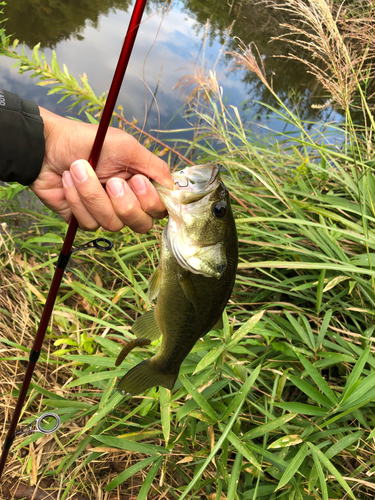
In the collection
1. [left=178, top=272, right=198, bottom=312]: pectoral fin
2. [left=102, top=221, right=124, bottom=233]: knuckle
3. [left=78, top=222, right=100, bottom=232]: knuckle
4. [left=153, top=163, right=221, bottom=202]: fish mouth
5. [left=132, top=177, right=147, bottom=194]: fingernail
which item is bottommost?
[left=78, top=222, right=100, bottom=232]: knuckle

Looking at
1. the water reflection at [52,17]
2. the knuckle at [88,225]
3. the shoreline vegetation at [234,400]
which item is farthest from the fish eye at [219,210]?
the water reflection at [52,17]

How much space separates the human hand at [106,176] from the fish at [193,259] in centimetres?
23

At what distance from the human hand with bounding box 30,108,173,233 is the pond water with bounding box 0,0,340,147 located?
337cm

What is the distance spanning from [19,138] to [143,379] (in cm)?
120

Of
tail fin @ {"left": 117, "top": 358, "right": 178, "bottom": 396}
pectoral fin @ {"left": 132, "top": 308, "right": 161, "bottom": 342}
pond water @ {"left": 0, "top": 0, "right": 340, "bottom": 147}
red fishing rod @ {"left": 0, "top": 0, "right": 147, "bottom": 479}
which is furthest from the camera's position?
pond water @ {"left": 0, "top": 0, "right": 340, "bottom": 147}

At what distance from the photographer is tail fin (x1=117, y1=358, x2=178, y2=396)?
4.41ft

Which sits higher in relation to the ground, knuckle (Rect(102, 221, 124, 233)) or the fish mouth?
the fish mouth

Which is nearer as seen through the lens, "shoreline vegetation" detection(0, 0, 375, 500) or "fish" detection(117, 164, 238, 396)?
"fish" detection(117, 164, 238, 396)

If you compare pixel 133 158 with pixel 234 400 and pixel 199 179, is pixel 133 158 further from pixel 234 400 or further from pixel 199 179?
pixel 234 400

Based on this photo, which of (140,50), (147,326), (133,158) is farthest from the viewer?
(140,50)

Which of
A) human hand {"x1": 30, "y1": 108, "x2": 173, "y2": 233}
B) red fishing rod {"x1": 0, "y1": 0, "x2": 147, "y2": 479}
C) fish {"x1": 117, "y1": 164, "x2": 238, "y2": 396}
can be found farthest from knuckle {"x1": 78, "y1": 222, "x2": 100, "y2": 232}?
fish {"x1": 117, "y1": 164, "x2": 238, "y2": 396}

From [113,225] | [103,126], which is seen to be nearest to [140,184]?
[113,225]

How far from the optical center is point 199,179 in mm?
1363

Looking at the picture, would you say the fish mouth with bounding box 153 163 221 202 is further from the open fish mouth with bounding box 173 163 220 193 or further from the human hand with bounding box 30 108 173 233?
the human hand with bounding box 30 108 173 233
